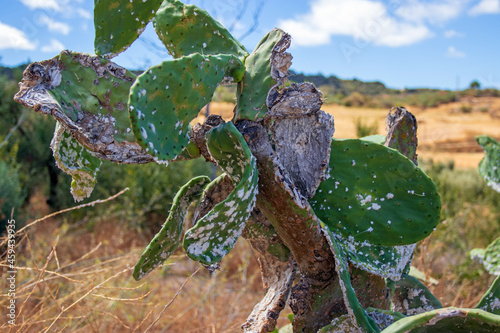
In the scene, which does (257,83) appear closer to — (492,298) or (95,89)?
(95,89)

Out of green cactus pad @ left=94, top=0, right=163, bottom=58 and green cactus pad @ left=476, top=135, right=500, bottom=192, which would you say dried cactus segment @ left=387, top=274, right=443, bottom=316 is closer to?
green cactus pad @ left=94, top=0, right=163, bottom=58

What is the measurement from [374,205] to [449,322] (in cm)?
40

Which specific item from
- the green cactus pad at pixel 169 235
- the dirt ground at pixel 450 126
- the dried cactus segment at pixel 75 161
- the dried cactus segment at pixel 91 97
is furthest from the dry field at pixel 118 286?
the dirt ground at pixel 450 126

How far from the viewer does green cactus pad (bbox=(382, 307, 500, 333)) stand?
0.77 meters

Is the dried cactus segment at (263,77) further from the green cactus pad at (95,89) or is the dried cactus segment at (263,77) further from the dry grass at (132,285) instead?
the dry grass at (132,285)

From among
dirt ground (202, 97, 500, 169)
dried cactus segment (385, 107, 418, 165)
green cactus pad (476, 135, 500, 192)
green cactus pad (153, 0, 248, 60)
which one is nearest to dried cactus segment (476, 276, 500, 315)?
dried cactus segment (385, 107, 418, 165)

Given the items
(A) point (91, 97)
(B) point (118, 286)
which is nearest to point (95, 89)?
(A) point (91, 97)

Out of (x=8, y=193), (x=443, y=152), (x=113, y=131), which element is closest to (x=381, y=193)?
(x=113, y=131)

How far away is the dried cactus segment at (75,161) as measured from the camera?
1128mm

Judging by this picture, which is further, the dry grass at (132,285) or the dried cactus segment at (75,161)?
the dry grass at (132,285)

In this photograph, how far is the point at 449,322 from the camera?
827mm

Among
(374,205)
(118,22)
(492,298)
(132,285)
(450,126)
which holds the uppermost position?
(450,126)

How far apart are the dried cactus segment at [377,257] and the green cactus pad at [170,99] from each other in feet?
1.82

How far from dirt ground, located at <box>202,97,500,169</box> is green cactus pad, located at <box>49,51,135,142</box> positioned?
10916 millimetres
